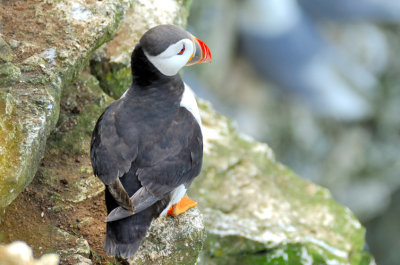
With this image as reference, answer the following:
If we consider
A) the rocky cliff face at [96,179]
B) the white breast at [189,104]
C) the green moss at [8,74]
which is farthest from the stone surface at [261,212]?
the green moss at [8,74]

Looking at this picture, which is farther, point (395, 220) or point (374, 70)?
point (374, 70)

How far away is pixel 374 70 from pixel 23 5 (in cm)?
762

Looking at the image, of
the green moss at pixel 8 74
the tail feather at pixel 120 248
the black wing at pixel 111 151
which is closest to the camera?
the tail feather at pixel 120 248

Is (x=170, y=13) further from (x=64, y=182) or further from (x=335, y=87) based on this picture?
(x=335, y=87)

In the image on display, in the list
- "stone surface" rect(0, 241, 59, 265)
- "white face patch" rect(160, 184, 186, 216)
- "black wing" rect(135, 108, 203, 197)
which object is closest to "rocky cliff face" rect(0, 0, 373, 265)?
"white face patch" rect(160, 184, 186, 216)

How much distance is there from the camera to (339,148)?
9.64m

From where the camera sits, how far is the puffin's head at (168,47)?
301 cm

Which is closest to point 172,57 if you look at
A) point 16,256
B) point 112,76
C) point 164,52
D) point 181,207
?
point 164,52

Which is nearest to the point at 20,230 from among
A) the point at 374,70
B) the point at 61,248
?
the point at 61,248

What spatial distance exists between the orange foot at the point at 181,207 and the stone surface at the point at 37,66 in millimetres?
785

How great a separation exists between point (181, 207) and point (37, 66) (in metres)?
1.14

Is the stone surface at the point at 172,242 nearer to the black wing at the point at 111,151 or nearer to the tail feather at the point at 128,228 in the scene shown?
the tail feather at the point at 128,228

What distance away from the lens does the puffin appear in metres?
2.76

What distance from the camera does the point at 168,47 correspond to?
3.02 metres
